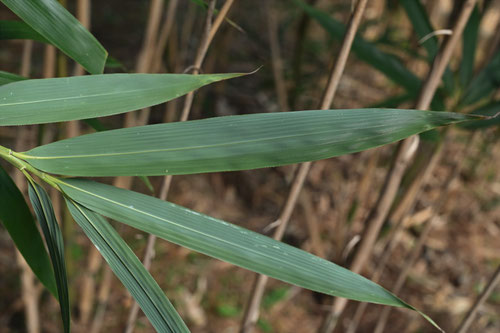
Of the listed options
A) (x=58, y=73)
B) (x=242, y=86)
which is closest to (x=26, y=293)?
(x=58, y=73)

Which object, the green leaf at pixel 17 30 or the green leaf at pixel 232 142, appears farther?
the green leaf at pixel 17 30

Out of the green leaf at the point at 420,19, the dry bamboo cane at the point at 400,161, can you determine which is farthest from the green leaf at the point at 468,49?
the dry bamboo cane at the point at 400,161

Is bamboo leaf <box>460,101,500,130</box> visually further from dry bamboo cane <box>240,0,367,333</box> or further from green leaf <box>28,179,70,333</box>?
green leaf <box>28,179,70,333</box>

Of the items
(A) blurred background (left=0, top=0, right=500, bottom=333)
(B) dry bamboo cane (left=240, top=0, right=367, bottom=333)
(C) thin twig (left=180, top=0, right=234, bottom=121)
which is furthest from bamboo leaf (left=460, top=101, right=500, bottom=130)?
(C) thin twig (left=180, top=0, right=234, bottom=121)

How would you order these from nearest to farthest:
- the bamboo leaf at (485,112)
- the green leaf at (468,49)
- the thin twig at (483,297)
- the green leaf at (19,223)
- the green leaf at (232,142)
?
the green leaf at (232,142)
the green leaf at (19,223)
the thin twig at (483,297)
the bamboo leaf at (485,112)
the green leaf at (468,49)

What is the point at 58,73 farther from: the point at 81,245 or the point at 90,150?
the point at 81,245

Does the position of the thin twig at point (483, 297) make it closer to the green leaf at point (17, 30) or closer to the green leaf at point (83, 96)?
the green leaf at point (83, 96)

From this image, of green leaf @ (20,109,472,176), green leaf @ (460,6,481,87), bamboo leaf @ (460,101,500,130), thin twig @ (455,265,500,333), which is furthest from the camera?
green leaf @ (460,6,481,87)
